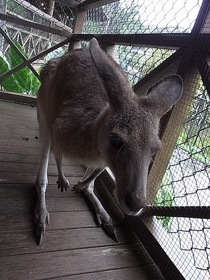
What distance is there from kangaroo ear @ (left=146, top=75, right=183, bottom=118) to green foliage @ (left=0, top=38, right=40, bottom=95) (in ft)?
11.3

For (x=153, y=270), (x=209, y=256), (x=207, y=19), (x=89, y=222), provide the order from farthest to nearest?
1. (x=89, y=222)
2. (x=153, y=270)
3. (x=207, y=19)
4. (x=209, y=256)

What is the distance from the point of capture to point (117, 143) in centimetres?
167

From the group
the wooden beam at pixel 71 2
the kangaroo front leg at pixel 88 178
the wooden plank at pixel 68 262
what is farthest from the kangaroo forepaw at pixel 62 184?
the wooden beam at pixel 71 2

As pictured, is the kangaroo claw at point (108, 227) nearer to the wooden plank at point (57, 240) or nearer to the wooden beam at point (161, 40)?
the wooden plank at point (57, 240)

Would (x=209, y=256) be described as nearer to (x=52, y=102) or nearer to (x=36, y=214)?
(x=36, y=214)

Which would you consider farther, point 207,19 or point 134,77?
point 134,77

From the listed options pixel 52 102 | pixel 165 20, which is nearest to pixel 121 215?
pixel 52 102

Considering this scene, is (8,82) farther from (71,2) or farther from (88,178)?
(88,178)

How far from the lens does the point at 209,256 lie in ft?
6.23

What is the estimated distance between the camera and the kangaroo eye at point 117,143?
1.65 meters

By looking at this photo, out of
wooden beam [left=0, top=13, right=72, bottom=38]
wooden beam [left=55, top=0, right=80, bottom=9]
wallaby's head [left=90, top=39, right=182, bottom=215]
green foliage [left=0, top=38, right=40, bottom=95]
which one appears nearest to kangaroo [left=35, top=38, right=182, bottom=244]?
wallaby's head [left=90, top=39, right=182, bottom=215]

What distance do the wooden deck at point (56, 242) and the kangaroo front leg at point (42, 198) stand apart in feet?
0.17

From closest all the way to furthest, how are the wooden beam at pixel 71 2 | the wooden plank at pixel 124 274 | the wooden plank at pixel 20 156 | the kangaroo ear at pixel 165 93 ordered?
the kangaroo ear at pixel 165 93 → the wooden plank at pixel 124 274 → the wooden plank at pixel 20 156 → the wooden beam at pixel 71 2

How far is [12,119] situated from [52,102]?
4.87 feet
